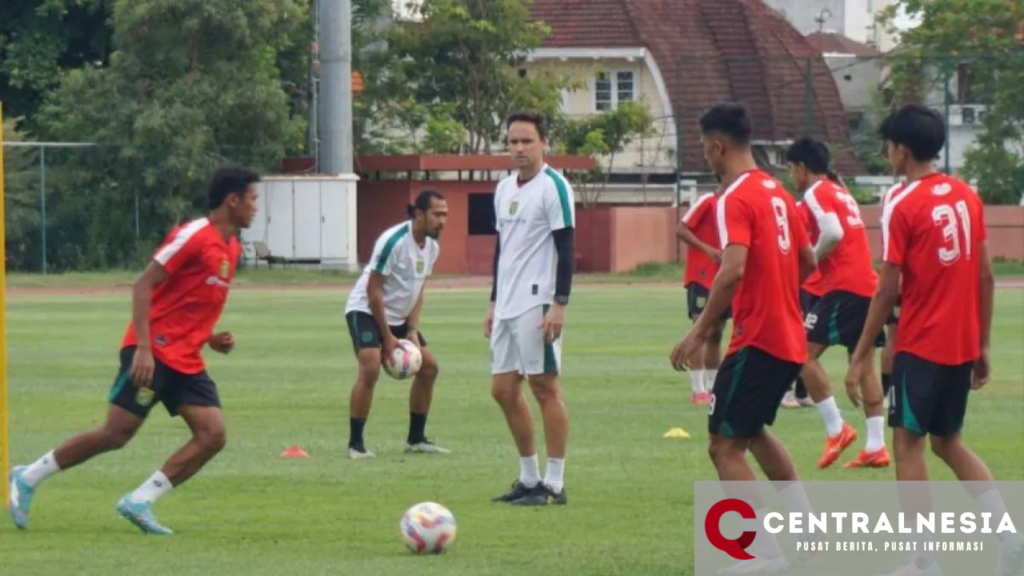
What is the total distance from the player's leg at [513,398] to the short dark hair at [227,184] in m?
1.88

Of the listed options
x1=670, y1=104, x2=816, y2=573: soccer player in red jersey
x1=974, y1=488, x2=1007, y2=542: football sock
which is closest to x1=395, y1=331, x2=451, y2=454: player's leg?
x1=670, y1=104, x2=816, y2=573: soccer player in red jersey

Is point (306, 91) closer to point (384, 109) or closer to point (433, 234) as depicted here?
point (384, 109)

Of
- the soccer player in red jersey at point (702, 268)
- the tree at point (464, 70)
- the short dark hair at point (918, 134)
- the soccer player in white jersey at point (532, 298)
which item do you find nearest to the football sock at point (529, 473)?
the soccer player in white jersey at point (532, 298)

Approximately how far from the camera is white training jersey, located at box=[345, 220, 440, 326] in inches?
557

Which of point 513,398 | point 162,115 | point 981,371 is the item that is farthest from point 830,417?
point 162,115

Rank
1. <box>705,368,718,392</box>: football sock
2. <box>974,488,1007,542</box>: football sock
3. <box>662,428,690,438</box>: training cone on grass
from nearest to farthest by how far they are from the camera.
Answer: <box>974,488,1007,542</box>: football sock, <box>662,428,690,438</box>: training cone on grass, <box>705,368,718,392</box>: football sock

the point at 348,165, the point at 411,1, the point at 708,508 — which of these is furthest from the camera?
the point at 411,1

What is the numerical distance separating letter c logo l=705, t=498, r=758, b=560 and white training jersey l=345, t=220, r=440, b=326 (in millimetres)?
4997

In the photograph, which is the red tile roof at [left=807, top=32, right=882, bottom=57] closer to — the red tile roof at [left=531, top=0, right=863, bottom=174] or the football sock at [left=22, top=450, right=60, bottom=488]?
the red tile roof at [left=531, top=0, right=863, bottom=174]

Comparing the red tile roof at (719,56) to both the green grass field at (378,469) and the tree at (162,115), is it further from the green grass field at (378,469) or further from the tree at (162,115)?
the green grass field at (378,469)

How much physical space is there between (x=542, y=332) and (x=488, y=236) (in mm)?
44228

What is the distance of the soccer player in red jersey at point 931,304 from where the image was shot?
28.6 ft

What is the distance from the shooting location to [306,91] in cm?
5956

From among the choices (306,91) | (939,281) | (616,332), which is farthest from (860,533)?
(306,91)
